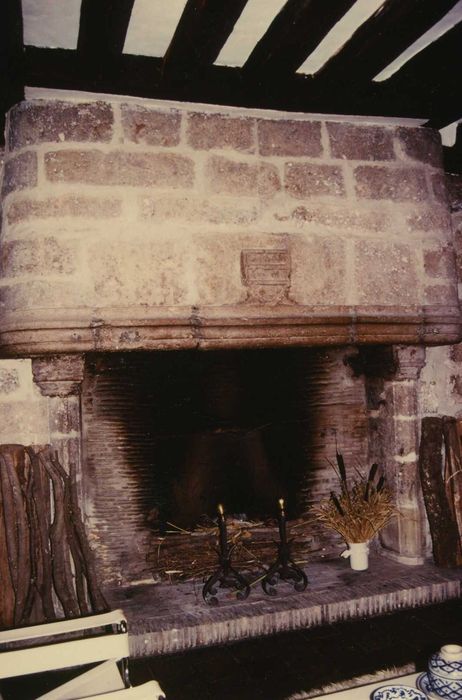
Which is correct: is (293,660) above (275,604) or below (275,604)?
below

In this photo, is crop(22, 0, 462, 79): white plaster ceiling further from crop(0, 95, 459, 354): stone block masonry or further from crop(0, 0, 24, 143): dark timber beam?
crop(0, 95, 459, 354): stone block masonry

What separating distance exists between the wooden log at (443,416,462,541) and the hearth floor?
34 cm

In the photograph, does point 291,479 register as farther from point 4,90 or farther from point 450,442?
point 4,90

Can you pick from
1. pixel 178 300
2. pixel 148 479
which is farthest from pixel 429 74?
pixel 148 479

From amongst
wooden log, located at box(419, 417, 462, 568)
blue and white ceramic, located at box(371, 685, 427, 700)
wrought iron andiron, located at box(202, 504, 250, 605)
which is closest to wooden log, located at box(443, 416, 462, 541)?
wooden log, located at box(419, 417, 462, 568)

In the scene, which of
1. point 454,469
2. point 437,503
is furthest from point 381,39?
point 437,503

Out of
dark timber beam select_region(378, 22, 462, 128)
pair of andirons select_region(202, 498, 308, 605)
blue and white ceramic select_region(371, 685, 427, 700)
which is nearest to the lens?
blue and white ceramic select_region(371, 685, 427, 700)

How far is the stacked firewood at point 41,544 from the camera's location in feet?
7.91

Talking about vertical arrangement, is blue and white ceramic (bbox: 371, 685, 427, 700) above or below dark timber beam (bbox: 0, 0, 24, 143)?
below

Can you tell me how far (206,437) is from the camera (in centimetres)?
304

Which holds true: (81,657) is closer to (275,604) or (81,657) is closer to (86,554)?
(86,554)

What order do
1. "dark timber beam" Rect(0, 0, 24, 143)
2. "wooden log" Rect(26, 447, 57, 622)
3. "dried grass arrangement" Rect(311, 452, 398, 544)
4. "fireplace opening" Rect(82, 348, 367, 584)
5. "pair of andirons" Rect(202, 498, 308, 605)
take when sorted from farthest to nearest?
"dried grass arrangement" Rect(311, 452, 398, 544)
"fireplace opening" Rect(82, 348, 367, 584)
"pair of andirons" Rect(202, 498, 308, 605)
"wooden log" Rect(26, 447, 57, 622)
"dark timber beam" Rect(0, 0, 24, 143)

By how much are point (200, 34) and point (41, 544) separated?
Result: 2.32 metres

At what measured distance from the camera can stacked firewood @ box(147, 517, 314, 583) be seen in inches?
115
